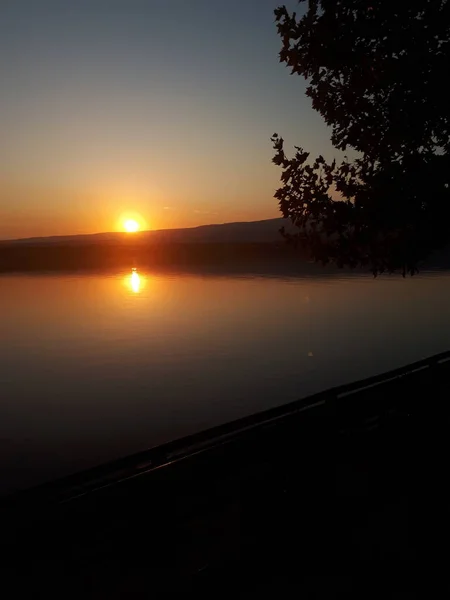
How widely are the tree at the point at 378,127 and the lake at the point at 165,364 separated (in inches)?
506

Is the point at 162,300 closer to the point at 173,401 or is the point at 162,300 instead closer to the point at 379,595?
the point at 173,401

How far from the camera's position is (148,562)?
260 inches

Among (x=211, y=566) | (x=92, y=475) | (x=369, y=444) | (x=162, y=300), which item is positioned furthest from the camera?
(x=162, y=300)

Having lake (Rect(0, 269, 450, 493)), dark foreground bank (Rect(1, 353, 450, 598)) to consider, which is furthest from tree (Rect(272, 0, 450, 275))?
lake (Rect(0, 269, 450, 493))

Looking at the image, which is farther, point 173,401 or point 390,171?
point 173,401

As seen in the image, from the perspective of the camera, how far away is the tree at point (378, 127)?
12.5 meters

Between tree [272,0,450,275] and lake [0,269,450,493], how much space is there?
12858 millimetres

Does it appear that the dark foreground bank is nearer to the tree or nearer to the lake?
the tree

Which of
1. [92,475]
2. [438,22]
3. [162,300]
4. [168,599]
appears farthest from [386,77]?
[162,300]

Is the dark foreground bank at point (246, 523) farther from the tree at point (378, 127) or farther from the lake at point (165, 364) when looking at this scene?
the lake at point (165, 364)

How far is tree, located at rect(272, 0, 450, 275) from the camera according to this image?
12461 mm

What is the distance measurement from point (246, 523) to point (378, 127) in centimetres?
1016

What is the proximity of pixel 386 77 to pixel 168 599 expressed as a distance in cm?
1124

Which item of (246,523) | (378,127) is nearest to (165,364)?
(378,127)
